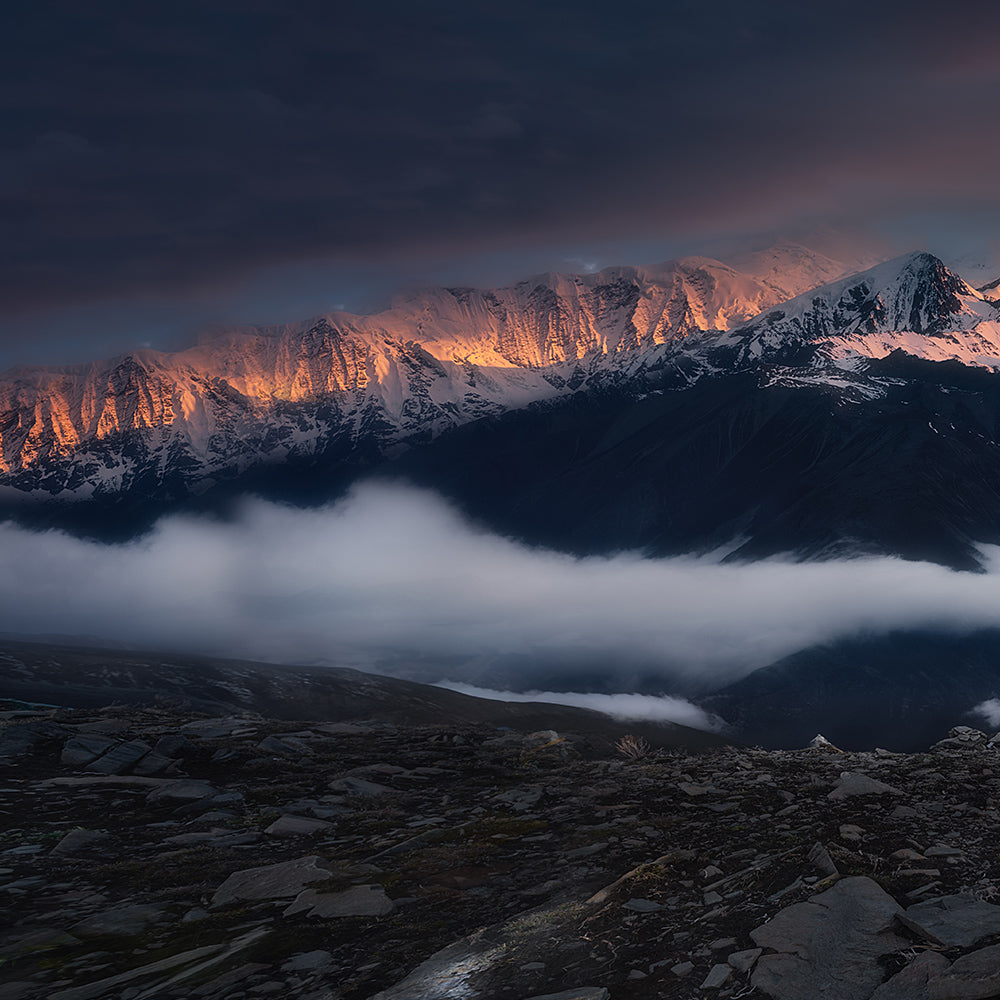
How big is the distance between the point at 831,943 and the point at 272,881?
8307mm

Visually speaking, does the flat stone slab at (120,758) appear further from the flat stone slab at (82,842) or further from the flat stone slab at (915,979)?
the flat stone slab at (915,979)

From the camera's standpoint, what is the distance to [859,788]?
1484 centimetres

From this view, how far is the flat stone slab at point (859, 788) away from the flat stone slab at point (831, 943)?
5685 mm

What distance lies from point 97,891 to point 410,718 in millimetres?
169808

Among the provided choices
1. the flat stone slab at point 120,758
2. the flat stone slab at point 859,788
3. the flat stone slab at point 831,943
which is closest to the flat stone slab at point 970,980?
the flat stone slab at point 831,943

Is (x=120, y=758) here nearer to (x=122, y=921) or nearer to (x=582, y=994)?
(x=122, y=921)

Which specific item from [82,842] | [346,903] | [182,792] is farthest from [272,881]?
[182,792]

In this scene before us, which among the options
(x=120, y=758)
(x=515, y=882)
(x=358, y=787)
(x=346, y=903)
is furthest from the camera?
(x=120, y=758)

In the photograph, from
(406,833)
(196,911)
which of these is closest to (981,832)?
(406,833)

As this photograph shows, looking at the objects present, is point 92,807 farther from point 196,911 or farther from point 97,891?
point 196,911

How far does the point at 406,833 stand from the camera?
15.4 metres

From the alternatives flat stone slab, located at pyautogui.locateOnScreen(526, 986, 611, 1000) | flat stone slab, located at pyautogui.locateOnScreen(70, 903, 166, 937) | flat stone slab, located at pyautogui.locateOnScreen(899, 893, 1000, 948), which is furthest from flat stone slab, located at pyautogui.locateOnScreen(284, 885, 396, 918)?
flat stone slab, located at pyautogui.locateOnScreen(899, 893, 1000, 948)

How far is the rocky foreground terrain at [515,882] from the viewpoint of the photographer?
27.2 ft

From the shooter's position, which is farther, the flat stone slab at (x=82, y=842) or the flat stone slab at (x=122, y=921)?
the flat stone slab at (x=82, y=842)
